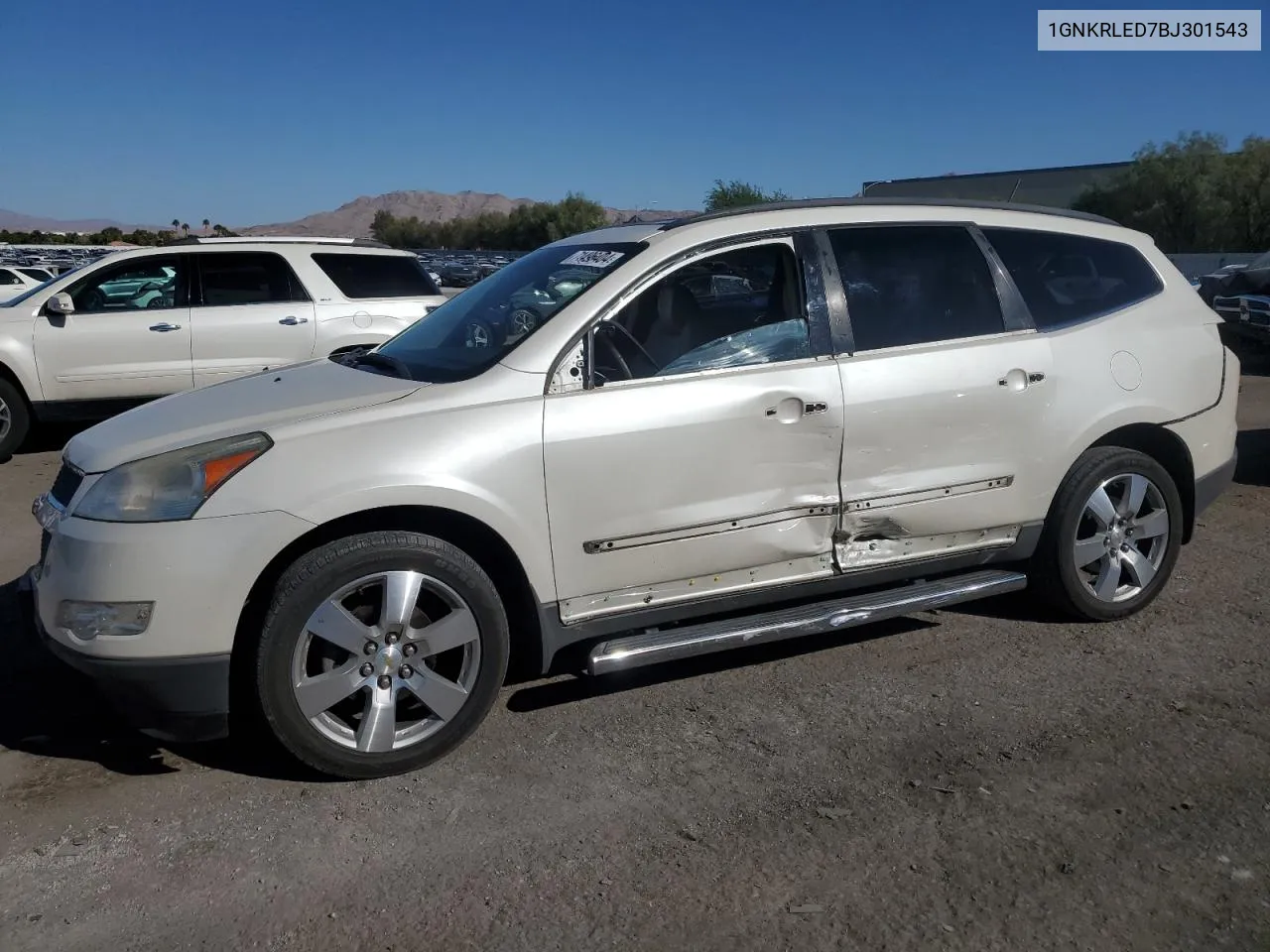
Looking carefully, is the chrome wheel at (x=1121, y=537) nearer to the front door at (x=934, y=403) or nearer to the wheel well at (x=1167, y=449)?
the wheel well at (x=1167, y=449)

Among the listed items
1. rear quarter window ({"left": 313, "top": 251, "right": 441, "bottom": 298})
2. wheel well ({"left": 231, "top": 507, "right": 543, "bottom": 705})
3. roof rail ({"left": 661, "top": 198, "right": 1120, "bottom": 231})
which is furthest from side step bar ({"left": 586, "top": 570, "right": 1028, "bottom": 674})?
rear quarter window ({"left": 313, "top": 251, "right": 441, "bottom": 298})

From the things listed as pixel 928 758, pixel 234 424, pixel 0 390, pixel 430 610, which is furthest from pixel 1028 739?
pixel 0 390

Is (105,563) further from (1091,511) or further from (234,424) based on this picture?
(1091,511)

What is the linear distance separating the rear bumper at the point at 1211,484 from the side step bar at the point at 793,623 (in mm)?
1053

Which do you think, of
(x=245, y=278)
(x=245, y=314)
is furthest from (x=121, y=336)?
(x=245, y=278)

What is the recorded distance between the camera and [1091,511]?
15.3 feet

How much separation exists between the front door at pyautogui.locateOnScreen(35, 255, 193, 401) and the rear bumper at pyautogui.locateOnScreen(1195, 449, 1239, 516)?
7.84 m

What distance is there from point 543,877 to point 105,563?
5.22 ft

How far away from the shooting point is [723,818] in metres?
3.29

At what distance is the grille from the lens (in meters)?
3.54

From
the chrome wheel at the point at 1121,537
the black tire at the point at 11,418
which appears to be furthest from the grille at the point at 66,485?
the black tire at the point at 11,418

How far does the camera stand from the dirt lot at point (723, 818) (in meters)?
2.80

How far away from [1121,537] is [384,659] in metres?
3.22

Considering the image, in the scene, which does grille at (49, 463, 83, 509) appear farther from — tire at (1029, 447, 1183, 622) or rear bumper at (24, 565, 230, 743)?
tire at (1029, 447, 1183, 622)
